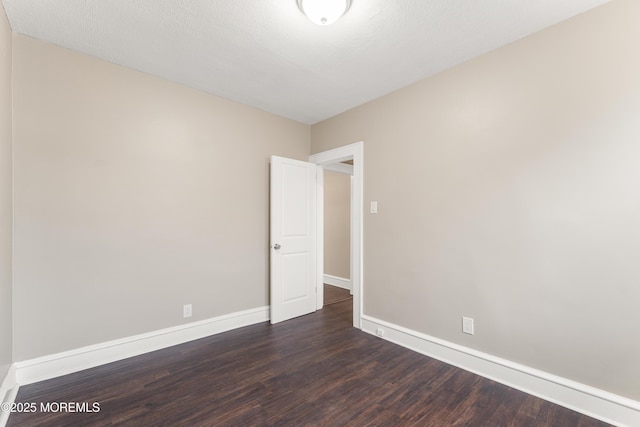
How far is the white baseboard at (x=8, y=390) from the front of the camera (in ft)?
5.42

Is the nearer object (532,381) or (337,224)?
(532,381)

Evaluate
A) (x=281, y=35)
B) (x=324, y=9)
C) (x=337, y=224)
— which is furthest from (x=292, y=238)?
(x=324, y=9)

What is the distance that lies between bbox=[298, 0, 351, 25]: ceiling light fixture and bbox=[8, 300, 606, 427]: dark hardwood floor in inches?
98.7

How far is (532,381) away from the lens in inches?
78.0

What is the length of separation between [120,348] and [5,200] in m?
1.44

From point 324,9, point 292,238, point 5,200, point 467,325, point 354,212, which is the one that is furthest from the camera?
point 292,238

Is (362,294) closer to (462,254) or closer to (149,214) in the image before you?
(462,254)

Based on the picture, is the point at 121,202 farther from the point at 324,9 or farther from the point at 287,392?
the point at 324,9

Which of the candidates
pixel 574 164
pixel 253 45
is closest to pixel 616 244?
pixel 574 164

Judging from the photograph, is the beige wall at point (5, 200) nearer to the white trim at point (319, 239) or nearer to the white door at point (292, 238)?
the white door at point (292, 238)

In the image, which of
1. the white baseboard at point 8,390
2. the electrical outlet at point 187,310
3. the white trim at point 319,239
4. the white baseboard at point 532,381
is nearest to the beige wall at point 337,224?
the white trim at point 319,239

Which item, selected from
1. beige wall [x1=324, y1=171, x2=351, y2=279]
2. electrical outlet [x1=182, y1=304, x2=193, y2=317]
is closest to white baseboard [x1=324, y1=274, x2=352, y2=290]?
beige wall [x1=324, y1=171, x2=351, y2=279]

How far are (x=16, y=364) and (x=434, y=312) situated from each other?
329 centimetres

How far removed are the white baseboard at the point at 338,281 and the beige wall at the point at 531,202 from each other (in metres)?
2.11
